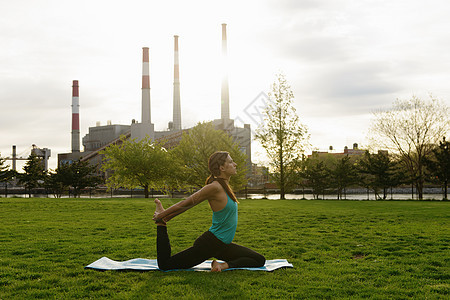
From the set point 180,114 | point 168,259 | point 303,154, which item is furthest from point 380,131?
point 180,114

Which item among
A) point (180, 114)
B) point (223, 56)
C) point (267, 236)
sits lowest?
point (267, 236)

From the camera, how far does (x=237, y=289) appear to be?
480cm

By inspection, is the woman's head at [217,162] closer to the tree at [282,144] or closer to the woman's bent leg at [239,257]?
the woman's bent leg at [239,257]

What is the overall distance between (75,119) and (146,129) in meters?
24.7

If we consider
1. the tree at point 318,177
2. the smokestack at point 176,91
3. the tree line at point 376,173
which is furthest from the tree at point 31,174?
the smokestack at point 176,91

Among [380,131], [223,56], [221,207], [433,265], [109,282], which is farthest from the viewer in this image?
[223,56]

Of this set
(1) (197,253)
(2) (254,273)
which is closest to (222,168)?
(1) (197,253)

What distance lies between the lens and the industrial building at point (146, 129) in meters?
65.8

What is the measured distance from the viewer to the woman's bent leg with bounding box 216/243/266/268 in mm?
5832

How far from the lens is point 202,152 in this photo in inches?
1368

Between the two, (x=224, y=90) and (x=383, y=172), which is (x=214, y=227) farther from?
(x=224, y=90)

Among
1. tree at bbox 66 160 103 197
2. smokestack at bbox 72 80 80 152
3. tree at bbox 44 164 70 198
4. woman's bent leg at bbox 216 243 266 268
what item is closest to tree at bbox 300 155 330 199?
tree at bbox 66 160 103 197

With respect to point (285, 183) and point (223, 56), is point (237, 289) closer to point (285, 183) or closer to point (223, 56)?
point (285, 183)

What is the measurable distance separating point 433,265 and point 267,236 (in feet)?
13.4
